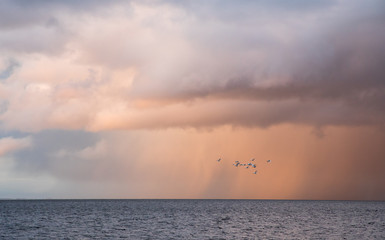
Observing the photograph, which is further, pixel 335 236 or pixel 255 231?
pixel 255 231

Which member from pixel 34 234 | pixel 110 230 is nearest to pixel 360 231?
pixel 110 230

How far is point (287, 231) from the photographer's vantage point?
87688 millimetres

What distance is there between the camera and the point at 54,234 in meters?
81.9

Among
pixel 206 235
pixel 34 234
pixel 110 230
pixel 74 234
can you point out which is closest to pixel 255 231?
pixel 206 235

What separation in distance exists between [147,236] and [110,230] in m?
13.9

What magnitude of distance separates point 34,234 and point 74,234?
737 centimetres

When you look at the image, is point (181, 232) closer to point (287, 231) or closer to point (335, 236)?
point (287, 231)

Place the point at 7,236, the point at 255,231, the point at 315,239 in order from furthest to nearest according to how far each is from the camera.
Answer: the point at 255,231 < the point at 7,236 < the point at 315,239

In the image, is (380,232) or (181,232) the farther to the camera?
(380,232)

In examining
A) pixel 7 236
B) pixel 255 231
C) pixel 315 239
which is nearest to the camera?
pixel 315 239

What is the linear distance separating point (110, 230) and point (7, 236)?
18601 millimetres

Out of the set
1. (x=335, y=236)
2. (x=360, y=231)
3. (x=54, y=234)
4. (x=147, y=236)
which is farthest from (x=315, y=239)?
(x=54, y=234)

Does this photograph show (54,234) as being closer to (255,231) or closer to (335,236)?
(255,231)

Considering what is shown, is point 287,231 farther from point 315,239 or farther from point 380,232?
point 380,232
